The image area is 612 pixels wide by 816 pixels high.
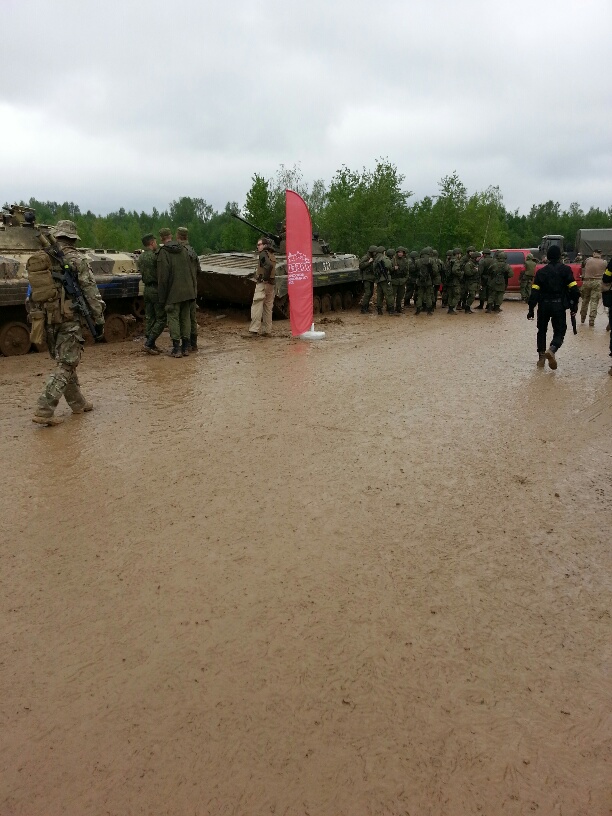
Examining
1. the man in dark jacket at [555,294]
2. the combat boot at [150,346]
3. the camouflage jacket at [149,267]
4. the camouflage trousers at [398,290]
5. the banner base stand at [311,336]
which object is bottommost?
the banner base stand at [311,336]

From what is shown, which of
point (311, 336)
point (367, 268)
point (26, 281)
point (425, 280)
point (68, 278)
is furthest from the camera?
point (425, 280)

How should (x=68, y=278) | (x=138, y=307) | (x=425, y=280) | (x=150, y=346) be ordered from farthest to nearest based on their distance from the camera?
(x=425, y=280) → (x=138, y=307) → (x=150, y=346) → (x=68, y=278)

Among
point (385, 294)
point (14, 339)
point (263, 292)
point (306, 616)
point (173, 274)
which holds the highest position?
point (173, 274)

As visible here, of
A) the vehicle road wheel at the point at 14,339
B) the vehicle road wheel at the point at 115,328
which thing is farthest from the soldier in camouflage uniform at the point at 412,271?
the vehicle road wheel at the point at 14,339

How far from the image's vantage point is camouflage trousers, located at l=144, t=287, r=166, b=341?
9.34 m

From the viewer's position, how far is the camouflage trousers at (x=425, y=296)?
15.5 m

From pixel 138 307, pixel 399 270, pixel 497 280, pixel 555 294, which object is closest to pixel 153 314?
pixel 138 307

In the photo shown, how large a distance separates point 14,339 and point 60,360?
4494mm

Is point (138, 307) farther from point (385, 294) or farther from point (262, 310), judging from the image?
point (385, 294)

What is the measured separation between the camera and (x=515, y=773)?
218cm

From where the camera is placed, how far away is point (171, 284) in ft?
29.8

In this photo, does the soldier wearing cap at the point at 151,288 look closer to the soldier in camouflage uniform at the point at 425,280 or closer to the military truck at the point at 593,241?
the soldier in camouflage uniform at the point at 425,280

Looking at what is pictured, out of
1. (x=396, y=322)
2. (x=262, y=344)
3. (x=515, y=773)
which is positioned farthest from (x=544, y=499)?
(x=396, y=322)

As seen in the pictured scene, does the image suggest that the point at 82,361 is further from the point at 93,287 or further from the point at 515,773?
the point at 515,773
